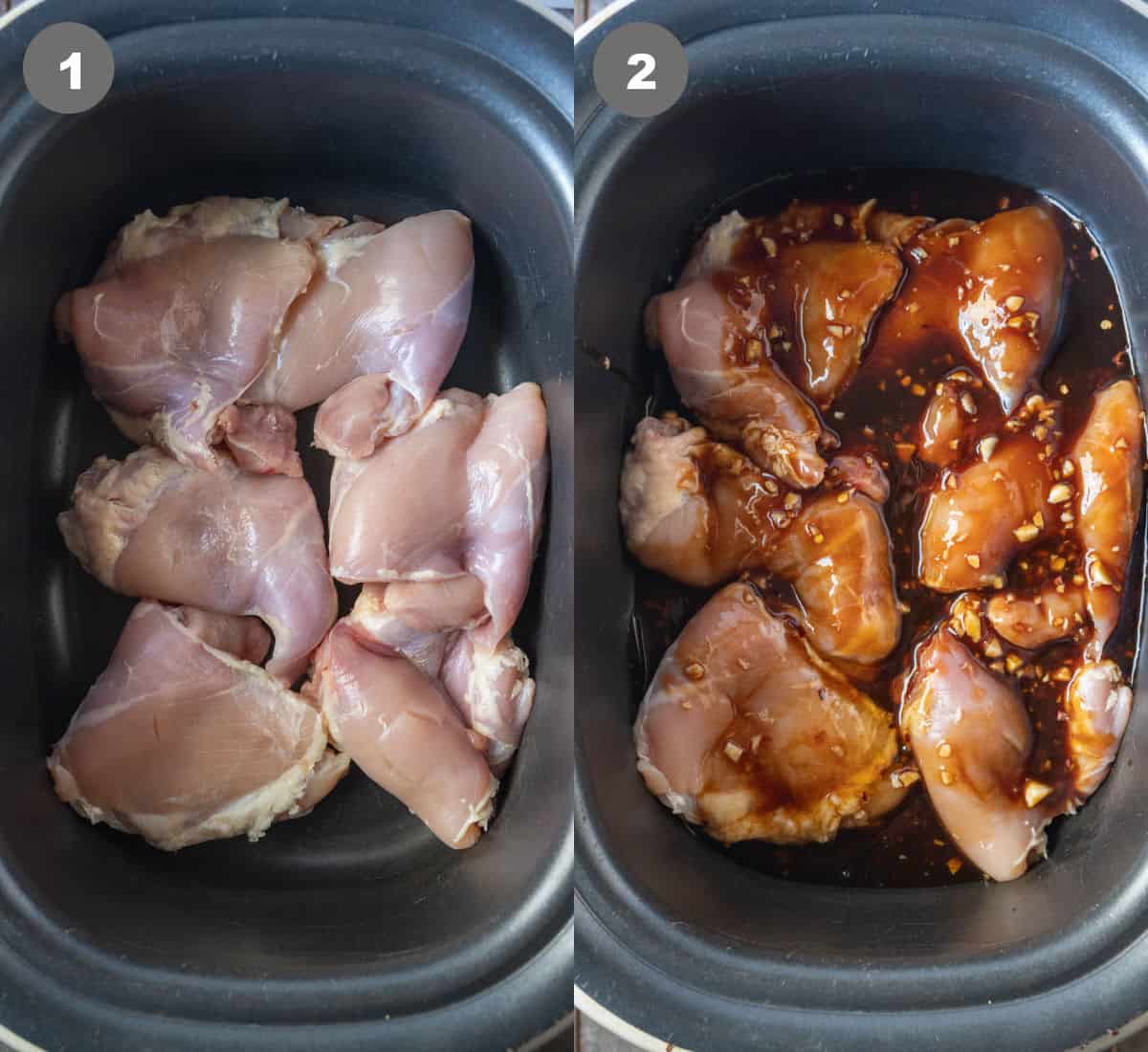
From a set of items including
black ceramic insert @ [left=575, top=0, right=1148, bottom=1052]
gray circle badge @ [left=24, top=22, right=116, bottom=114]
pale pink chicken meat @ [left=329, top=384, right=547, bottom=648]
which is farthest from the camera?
pale pink chicken meat @ [left=329, top=384, right=547, bottom=648]

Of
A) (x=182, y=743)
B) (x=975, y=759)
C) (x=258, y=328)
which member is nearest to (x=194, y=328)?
(x=258, y=328)

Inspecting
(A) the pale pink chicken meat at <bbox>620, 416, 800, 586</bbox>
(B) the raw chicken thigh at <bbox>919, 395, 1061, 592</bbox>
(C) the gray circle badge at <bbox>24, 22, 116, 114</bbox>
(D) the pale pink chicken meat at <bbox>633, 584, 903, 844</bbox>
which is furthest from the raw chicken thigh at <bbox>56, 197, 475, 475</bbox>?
(B) the raw chicken thigh at <bbox>919, 395, 1061, 592</bbox>

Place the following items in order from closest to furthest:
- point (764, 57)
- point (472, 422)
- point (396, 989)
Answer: point (396, 989)
point (764, 57)
point (472, 422)

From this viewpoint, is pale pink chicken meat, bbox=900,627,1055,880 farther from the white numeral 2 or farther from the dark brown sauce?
the white numeral 2

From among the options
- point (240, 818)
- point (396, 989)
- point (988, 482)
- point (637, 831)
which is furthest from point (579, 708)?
point (988, 482)

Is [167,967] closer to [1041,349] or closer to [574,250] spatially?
[574,250]

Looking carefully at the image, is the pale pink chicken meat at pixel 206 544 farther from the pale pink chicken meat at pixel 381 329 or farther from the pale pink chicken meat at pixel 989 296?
the pale pink chicken meat at pixel 989 296
